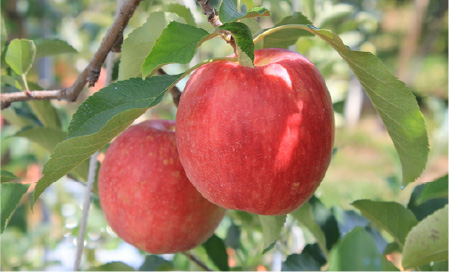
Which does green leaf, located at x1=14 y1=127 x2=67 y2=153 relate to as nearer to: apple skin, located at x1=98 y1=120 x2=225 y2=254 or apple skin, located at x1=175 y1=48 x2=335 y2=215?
apple skin, located at x1=98 y1=120 x2=225 y2=254

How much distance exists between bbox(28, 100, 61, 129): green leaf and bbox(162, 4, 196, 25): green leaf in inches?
11.7

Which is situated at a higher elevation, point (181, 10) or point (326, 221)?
point (181, 10)

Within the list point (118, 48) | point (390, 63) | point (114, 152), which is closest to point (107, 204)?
point (114, 152)

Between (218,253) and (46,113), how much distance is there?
35cm

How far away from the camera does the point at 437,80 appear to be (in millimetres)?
9742

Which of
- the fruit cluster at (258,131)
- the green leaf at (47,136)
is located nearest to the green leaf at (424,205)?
the fruit cluster at (258,131)

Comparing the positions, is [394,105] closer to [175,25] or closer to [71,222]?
[175,25]

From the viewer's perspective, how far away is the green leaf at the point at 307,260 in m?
0.65

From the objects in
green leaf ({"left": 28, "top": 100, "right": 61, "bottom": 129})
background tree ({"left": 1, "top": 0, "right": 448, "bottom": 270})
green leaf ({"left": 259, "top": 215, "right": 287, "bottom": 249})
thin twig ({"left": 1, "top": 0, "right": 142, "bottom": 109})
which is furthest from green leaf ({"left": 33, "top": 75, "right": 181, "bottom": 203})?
green leaf ({"left": 28, "top": 100, "right": 61, "bottom": 129})

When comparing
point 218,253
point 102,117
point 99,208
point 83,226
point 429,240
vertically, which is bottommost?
point 99,208

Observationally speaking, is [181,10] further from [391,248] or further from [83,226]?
[391,248]

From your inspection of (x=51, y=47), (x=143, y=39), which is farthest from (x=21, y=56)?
(x=143, y=39)

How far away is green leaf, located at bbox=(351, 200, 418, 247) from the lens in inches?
22.5

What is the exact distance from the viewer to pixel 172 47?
0.41m
